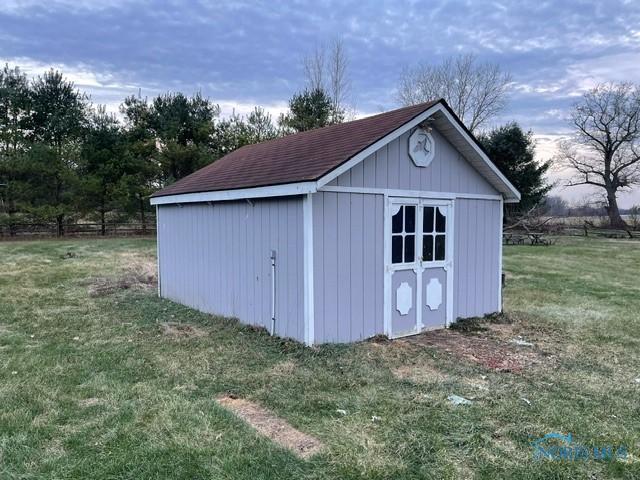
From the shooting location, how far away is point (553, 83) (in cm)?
2341

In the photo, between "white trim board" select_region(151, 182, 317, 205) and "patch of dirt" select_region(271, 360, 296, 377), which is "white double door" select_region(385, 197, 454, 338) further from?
"patch of dirt" select_region(271, 360, 296, 377)

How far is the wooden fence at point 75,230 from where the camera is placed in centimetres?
2100

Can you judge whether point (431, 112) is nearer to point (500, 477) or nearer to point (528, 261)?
point (500, 477)

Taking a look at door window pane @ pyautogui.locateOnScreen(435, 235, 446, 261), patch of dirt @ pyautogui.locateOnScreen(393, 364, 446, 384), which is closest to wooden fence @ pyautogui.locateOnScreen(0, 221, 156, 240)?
door window pane @ pyautogui.locateOnScreen(435, 235, 446, 261)

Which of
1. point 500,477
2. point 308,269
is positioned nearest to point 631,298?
point 308,269

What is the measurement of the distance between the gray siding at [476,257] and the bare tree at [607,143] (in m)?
28.9

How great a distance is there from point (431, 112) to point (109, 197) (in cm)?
2069

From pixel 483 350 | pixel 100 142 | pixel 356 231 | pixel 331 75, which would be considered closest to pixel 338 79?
pixel 331 75

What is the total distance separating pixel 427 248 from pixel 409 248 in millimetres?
347

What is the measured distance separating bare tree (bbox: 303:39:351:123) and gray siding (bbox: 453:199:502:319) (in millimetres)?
19168

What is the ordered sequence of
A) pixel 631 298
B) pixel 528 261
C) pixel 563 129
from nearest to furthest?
pixel 631 298, pixel 528 261, pixel 563 129

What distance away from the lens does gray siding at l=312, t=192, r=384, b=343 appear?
520 cm

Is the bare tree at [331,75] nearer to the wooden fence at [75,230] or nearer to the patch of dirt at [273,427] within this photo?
the wooden fence at [75,230]

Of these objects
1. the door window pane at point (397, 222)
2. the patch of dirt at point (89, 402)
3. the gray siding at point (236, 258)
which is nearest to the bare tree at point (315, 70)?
the gray siding at point (236, 258)
